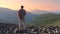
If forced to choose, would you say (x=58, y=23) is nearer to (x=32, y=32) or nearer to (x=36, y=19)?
(x=36, y=19)

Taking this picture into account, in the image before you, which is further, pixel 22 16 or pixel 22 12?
pixel 22 16

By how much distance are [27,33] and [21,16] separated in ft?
4.07

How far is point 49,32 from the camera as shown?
13.8 meters

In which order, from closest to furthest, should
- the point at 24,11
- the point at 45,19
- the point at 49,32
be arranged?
the point at 49,32 < the point at 24,11 < the point at 45,19

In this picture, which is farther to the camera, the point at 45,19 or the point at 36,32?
the point at 45,19

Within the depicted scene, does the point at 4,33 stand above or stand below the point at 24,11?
below

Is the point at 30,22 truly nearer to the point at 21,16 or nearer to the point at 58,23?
the point at 58,23

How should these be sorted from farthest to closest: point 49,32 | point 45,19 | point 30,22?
1. point 45,19
2. point 30,22
3. point 49,32

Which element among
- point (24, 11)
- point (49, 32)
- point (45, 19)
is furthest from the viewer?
point (45, 19)

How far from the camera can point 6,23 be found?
18.2 m

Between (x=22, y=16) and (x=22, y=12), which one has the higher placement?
(x=22, y=12)

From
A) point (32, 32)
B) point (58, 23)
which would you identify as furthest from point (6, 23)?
point (32, 32)

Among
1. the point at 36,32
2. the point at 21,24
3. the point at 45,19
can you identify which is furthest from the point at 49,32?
the point at 45,19

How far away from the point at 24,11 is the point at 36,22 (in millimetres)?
3270
